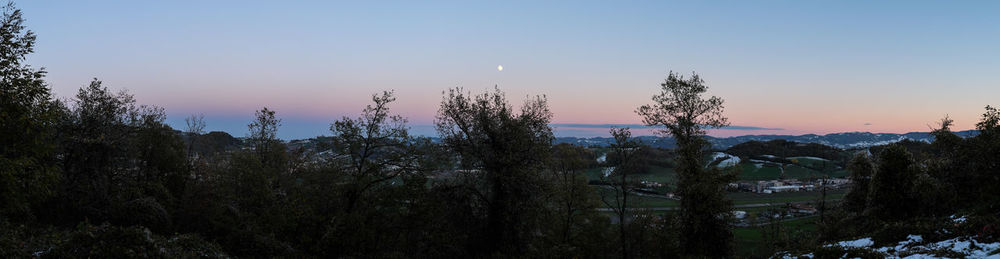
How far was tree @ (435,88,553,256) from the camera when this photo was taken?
28516mm

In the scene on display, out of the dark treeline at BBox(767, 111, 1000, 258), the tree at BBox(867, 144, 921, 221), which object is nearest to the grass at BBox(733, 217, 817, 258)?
the dark treeline at BBox(767, 111, 1000, 258)

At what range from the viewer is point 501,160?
2823 centimetres

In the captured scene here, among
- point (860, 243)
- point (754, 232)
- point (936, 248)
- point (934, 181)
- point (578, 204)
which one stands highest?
point (934, 181)

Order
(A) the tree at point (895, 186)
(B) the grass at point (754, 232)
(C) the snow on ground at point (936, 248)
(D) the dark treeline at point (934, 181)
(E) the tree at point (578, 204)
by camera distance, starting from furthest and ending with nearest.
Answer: (B) the grass at point (754, 232) → (E) the tree at point (578, 204) → (A) the tree at point (895, 186) → (D) the dark treeline at point (934, 181) → (C) the snow on ground at point (936, 248)

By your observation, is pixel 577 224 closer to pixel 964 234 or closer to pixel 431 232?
pixel 431 232

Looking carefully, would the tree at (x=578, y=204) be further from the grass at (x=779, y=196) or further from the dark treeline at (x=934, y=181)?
the grass at (x=779, y=196)

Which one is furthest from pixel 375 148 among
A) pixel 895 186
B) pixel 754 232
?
pixel 754 232

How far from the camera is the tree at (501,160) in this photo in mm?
28516

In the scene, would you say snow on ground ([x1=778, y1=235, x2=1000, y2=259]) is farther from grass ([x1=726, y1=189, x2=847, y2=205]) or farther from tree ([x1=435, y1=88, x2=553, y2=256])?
grass ([x1=726, y1=189, x2=847, y2=205])

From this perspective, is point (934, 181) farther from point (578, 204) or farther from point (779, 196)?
point (779, 196)

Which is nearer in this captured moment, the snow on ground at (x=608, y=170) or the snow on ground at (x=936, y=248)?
the snow on ground at (x=936, y=248)

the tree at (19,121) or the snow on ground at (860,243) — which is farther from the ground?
the tree at (19,121)

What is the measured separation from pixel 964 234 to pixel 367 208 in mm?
31764

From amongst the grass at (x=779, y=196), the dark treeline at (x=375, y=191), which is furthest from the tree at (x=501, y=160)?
the grass at (x=779, y=196)
